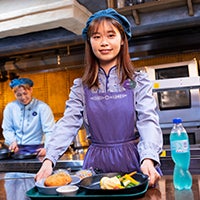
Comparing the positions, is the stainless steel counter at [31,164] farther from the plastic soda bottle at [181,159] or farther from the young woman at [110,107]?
the plastic soda bottle at [181,159]

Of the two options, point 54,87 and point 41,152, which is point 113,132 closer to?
point 41,152

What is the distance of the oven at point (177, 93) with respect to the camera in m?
2.98

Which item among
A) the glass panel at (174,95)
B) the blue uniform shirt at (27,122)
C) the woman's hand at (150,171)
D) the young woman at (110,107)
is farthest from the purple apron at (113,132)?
the glass panel at (174,95)

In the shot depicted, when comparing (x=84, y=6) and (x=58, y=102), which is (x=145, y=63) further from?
(x=58, y=102)

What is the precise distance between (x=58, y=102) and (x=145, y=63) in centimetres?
150

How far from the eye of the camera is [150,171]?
932mm

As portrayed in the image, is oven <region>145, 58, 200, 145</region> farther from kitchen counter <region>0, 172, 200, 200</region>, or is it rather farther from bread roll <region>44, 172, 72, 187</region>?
bread roll <region>44, 172, 72, 187</region>

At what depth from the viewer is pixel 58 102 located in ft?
14.3

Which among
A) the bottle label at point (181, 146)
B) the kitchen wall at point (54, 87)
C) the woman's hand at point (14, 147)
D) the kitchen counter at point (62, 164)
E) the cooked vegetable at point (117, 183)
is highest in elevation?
the kitchen wall at point (54, 87)

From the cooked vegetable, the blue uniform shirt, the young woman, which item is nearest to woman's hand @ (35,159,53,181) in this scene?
the young woman

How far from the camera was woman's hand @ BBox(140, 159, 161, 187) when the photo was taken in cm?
93

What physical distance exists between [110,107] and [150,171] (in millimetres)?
311

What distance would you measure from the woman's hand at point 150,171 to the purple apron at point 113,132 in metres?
0.14

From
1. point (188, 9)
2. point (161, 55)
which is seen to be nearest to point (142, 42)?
point (161, 55)
